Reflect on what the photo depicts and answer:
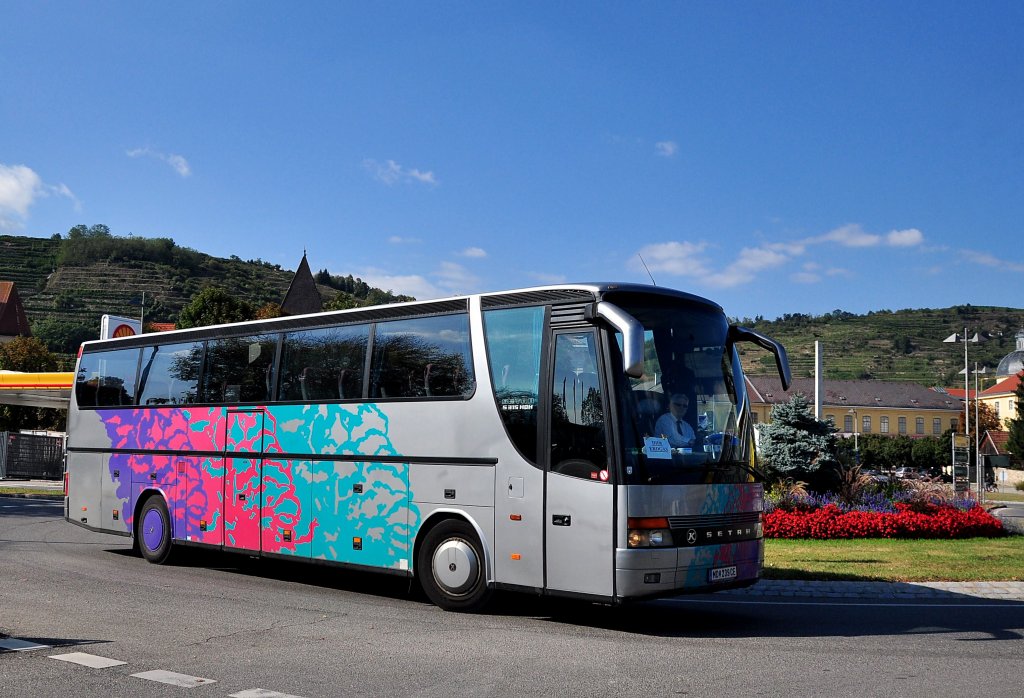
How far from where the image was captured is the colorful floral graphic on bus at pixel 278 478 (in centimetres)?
1148

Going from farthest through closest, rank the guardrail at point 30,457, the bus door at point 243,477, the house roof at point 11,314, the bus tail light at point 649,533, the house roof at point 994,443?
the house roof at point 11,314 → the house roof at point 994,443 → the guardrail at point 30,457 → the bus door at point 243,477 → the bus tail light at point 649,533

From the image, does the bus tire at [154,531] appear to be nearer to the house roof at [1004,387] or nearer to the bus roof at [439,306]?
the bus roof at [439,306]

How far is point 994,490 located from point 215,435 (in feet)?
214

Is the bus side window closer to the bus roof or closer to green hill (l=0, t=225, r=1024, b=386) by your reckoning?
the bus roof

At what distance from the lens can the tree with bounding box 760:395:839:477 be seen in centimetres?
2302

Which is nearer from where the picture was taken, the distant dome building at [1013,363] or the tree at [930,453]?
the tree at [930,453]

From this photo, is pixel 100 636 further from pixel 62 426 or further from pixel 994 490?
pixel 994 490

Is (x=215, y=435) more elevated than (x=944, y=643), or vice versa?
(x=215, y=435)

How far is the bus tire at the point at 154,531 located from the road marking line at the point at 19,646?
6375mm

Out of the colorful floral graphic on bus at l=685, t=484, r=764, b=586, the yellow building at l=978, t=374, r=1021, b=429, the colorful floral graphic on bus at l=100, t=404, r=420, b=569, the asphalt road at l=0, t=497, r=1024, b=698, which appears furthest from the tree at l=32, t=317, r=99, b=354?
the yellow building at l=978, t=374, r=1021, b=429

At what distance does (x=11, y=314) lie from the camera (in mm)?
132375

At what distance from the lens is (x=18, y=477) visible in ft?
147

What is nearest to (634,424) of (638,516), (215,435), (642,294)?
(638,516)

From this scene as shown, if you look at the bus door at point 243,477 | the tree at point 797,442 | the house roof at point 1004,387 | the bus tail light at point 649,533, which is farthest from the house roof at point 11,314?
the bus tail light at point 649,533
